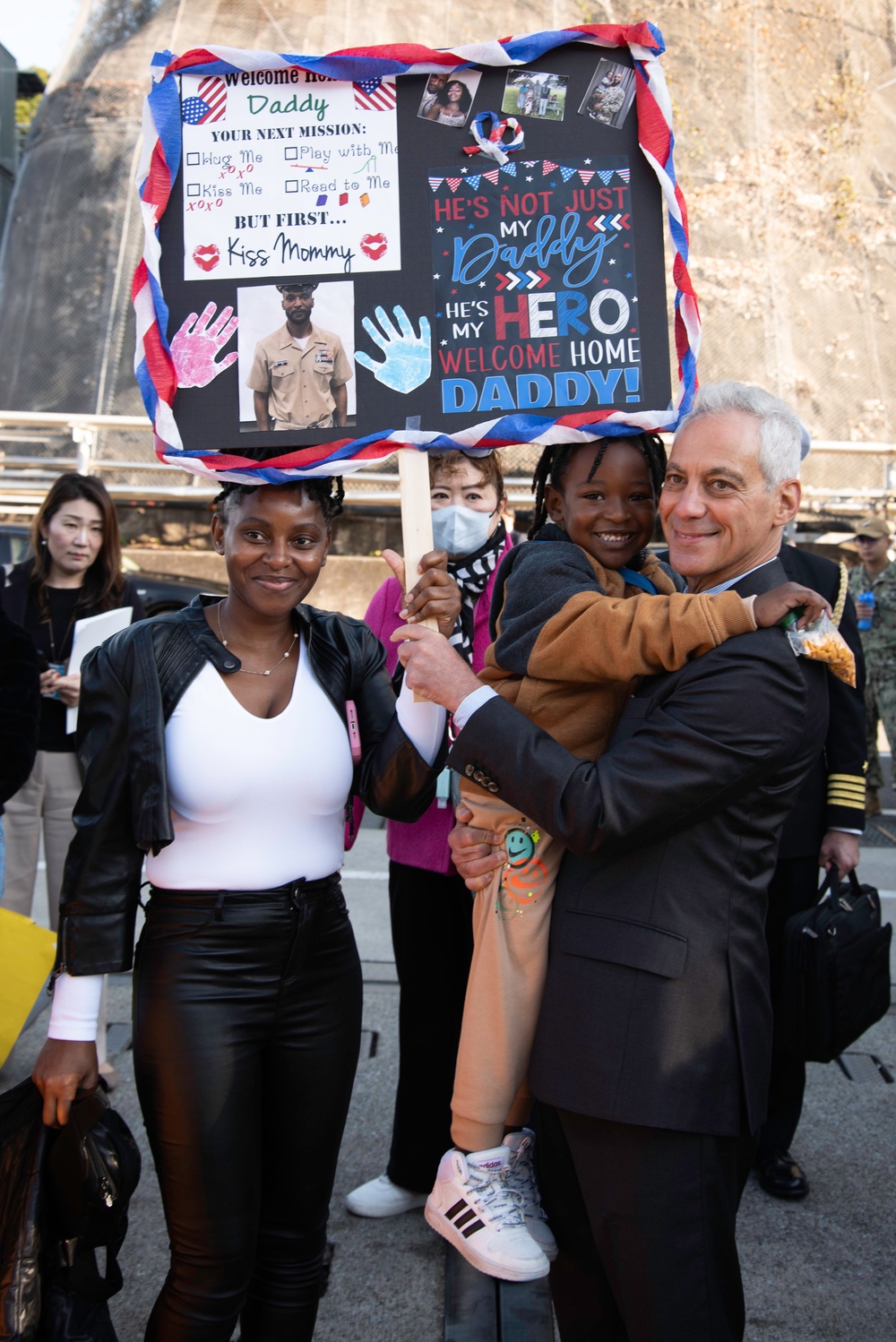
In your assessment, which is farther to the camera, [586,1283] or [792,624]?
[586,1283]

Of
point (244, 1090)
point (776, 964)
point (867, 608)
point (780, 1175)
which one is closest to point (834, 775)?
point (776, 964)

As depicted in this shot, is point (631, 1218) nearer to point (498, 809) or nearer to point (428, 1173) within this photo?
point (498, 809)

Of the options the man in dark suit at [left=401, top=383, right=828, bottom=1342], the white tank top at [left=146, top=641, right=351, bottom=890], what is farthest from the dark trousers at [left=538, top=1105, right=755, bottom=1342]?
the white tank top at [left=146, top=641, right=351, bottom=890]

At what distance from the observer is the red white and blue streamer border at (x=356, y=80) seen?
2.13 meters

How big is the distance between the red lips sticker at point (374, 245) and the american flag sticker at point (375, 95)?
0.27m

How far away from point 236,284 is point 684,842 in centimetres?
147

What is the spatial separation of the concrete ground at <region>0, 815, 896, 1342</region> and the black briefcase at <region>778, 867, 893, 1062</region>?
0.67 m

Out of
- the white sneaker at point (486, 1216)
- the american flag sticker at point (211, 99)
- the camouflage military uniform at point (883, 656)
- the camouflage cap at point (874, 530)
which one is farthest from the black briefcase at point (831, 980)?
the camouflage cap at point (874, 530)

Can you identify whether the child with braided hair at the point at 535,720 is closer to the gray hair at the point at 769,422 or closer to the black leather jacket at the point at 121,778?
the gray hair at the point at 769,422

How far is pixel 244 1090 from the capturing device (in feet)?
6.63

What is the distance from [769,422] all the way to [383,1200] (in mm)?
2499

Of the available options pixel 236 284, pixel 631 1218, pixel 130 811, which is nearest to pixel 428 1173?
pixel 631 1218

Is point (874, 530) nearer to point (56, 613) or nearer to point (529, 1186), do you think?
point (56, 613)

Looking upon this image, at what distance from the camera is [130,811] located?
2021 mm
